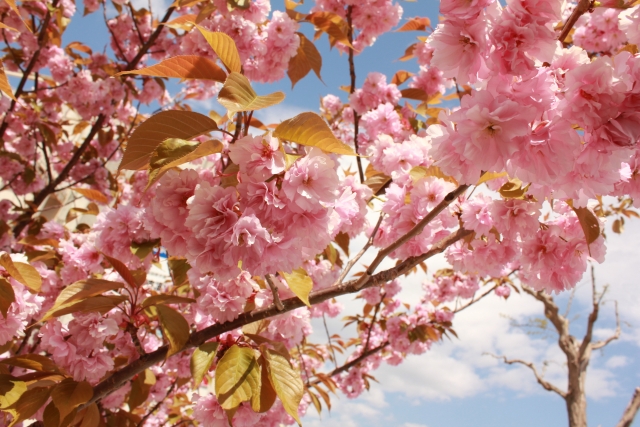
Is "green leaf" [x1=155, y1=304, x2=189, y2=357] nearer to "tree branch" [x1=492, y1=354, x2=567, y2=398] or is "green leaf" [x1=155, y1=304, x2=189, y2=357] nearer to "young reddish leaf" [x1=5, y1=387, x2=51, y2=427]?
"young reddish leaf" [x1=5, y1=387, x2=51, y2=427]

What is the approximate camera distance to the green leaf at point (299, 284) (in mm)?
928

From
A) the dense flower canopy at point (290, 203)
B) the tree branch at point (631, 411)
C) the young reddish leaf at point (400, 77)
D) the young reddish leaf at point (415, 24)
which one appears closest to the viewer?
the dense flower canopy at point (290, 203)

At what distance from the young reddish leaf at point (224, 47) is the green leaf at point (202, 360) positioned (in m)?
0.69

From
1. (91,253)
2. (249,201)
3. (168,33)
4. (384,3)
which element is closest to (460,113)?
(249,201)

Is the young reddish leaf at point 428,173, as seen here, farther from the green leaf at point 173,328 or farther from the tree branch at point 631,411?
the tree branch at point 631,411

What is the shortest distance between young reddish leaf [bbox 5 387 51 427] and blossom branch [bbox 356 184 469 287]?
2.78 feet

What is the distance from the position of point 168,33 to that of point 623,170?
303cm

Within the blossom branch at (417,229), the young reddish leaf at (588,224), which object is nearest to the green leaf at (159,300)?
the blossom branch at (417,229)

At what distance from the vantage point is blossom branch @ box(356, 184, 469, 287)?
32.0 inches

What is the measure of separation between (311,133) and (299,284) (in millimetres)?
399

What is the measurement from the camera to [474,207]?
3.57 feet

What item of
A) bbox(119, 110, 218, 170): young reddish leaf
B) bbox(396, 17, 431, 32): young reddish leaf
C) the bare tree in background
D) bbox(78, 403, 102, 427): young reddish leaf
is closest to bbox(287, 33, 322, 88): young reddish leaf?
bbox(396, 17, 431, 32): young reddish leaf

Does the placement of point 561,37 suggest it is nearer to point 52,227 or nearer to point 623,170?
point 623,170

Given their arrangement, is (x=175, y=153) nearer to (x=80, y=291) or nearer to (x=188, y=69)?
(x=188, y=69)
